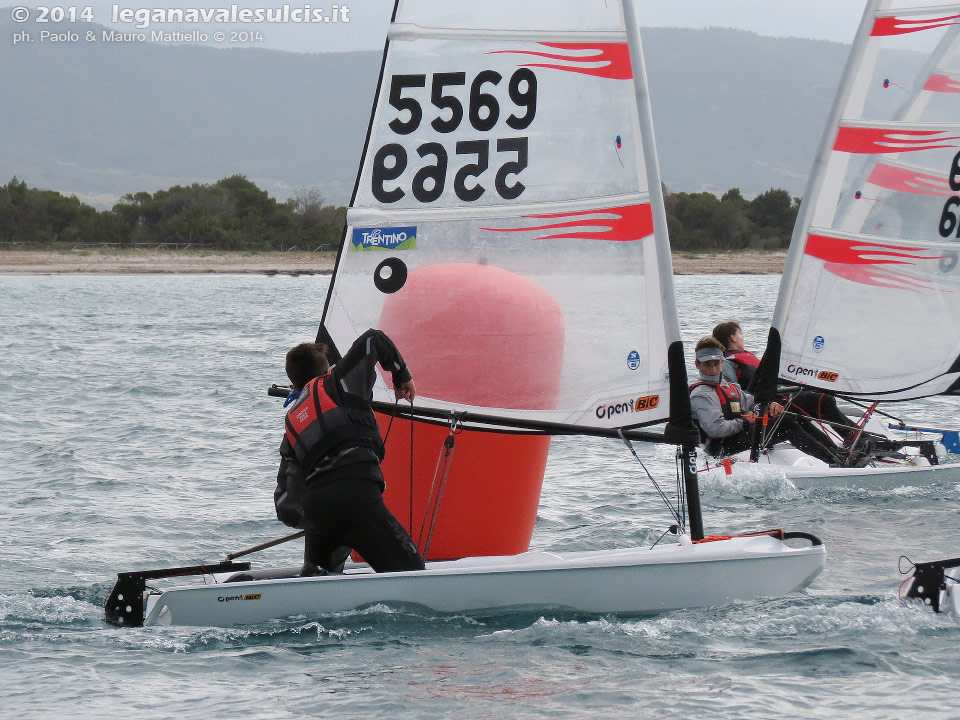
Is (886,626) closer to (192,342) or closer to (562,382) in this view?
(562,382)

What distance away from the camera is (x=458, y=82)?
5.54 metres

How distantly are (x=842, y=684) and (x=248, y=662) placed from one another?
93.3 inches

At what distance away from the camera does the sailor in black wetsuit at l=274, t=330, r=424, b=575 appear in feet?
16.5

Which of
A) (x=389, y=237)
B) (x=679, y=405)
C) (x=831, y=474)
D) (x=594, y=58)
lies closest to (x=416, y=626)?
(x=679, y=405)

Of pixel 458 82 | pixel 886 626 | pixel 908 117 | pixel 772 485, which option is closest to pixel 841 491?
pixel 772 485

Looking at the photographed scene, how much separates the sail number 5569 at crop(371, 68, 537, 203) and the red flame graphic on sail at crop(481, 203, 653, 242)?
0.25 m

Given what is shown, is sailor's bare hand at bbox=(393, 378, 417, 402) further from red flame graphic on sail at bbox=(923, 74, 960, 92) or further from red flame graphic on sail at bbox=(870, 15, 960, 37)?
red flame graphic on sail at bbox=(923, 74, 960, 92)

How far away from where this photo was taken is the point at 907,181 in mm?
8898

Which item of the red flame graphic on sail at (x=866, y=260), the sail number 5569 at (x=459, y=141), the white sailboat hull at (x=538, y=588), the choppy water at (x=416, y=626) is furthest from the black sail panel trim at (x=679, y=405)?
the red flame graphic on sail at (x=866, y=260)

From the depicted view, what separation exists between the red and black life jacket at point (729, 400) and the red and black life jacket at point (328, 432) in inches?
146

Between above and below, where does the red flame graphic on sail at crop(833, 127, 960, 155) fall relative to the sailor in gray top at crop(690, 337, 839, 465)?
above

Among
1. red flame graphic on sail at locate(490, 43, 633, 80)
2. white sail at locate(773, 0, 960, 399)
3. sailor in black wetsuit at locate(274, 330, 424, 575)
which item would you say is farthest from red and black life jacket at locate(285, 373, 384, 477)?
white sail at locate(773, 0, 960, 399)

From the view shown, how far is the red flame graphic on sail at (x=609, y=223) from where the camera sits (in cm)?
553

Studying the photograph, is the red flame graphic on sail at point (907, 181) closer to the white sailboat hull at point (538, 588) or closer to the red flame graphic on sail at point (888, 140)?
the red flame graphic on sail at point (888, 140)
